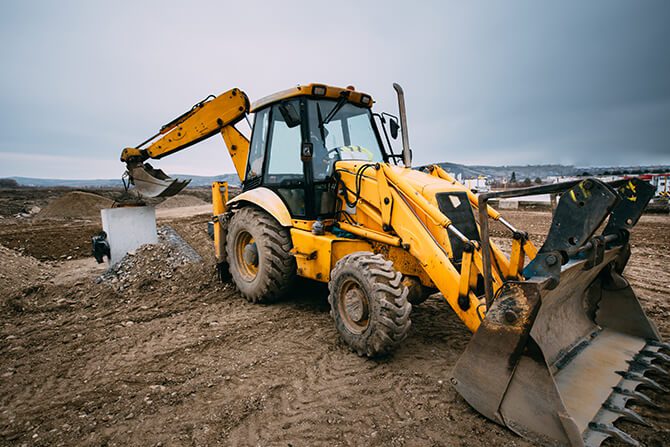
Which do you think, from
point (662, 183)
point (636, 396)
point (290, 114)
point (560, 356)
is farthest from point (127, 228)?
point (662, 183)

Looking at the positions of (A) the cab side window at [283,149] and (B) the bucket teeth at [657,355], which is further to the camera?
(A) the cab side window at [283,149]

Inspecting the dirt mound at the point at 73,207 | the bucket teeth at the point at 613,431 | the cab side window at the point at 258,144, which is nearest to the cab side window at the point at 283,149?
the cab side window at the point at 258,144

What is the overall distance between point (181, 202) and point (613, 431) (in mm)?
31454

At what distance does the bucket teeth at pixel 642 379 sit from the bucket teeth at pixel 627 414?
0.34 m

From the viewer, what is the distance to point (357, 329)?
323cm

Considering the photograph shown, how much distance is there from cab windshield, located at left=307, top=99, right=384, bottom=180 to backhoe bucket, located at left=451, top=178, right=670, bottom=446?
8.48 ft

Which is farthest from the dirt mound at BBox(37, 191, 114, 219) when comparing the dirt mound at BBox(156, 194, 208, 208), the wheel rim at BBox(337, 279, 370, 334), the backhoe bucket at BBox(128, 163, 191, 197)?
the wheel rim at BBox(337, 279, 370, 334)

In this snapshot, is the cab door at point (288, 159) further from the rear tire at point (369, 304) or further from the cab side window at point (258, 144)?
the rear tire at point (369, 304)

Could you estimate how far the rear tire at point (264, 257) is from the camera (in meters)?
4.40

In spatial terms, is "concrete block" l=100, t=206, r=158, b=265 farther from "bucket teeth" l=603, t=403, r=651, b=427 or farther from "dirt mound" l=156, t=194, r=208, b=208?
"dirt mound" l=156, t=194, r=208, b=208

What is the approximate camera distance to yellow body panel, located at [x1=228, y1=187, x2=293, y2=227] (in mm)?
4320

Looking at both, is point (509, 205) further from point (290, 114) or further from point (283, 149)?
point (290, 114)

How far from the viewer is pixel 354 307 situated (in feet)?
10.4

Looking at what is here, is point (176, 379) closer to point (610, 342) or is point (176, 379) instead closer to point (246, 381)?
point (246, 381)
